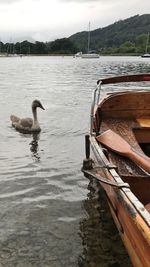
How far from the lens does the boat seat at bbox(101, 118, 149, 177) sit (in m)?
6.85

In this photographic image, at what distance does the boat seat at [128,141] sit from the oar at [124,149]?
0.35 ft

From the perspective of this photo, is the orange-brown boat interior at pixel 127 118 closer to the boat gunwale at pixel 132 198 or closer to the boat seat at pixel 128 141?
the boat seat at pixel 128 141

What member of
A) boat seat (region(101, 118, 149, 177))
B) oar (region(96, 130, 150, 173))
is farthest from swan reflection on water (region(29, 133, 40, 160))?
oar (region(96, 130, 150, 173))

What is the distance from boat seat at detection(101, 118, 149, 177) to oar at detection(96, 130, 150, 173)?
11cm

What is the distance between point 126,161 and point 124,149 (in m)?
0.19

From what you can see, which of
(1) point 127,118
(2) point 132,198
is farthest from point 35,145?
(2) point 132,198

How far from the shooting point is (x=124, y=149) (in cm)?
727

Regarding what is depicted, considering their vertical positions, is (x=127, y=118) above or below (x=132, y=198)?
above

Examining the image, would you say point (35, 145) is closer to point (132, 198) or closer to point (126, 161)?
point (126, 161)

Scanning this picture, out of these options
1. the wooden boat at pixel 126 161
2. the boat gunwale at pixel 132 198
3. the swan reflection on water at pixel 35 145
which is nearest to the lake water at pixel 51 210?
the swan reflection on water at pixel 35 145

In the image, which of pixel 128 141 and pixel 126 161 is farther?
pixel 128 141

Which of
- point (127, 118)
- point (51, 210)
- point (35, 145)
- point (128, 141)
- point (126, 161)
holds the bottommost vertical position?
point (51, 210)

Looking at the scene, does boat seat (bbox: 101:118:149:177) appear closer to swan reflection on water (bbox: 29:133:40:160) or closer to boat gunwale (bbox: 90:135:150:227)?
boat gunwale (bbox: 90:135:150:227)

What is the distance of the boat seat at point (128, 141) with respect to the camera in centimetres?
685
